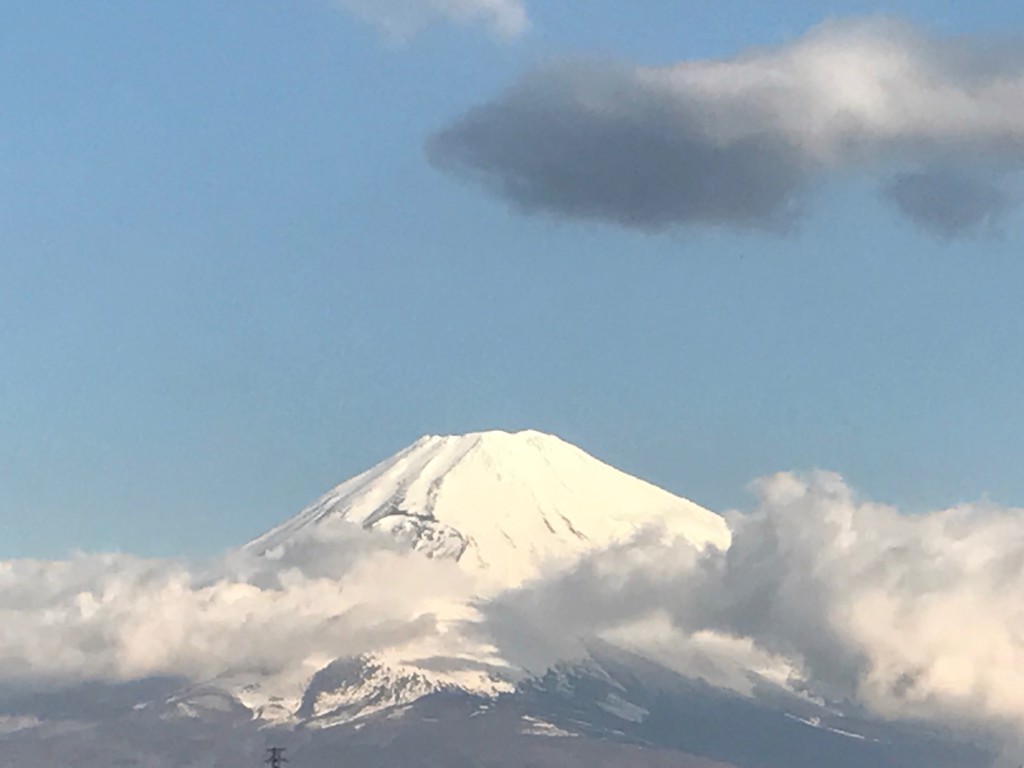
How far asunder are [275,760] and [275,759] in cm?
16

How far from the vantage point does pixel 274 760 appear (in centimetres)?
16525

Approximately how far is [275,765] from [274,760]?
329 cm

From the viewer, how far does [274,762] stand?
165625 millimetres

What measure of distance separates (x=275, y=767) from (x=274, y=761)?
4.45 metres

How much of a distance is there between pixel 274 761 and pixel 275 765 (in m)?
2.88

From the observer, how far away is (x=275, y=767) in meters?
170

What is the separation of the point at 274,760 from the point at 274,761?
0.41m

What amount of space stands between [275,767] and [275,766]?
407 millimetres

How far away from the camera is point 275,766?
6673 inches

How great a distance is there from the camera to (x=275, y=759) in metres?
166

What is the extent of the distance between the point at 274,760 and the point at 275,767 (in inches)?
191

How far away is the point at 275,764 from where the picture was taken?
168m

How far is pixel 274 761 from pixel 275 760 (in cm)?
38

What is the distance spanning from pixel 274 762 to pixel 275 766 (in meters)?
4.03
